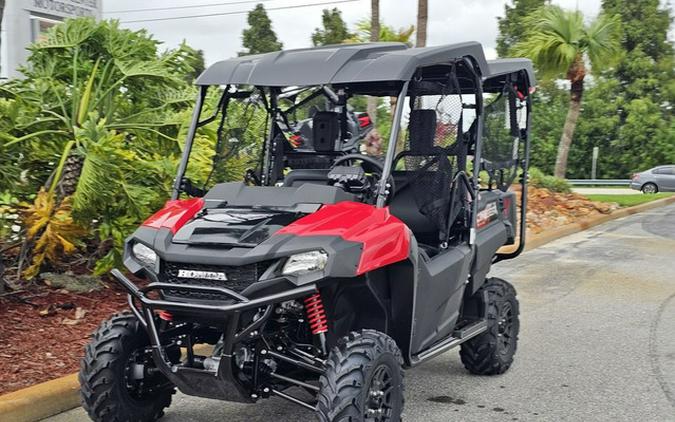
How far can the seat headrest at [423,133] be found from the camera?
5.46 meters

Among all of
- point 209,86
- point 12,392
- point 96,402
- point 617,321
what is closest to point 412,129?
point 209,86

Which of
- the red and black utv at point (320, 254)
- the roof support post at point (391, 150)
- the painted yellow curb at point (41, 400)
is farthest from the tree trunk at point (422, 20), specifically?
the painted yellow curb at point (41, 400)

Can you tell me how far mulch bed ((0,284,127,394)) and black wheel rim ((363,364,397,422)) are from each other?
7.63 ft

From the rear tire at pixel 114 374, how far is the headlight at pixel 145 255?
1.21 ft

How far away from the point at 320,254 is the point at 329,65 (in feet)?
4.12

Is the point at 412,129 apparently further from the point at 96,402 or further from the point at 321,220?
the point at 96,402

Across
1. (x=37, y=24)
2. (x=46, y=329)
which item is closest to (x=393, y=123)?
(x=46, y=329)

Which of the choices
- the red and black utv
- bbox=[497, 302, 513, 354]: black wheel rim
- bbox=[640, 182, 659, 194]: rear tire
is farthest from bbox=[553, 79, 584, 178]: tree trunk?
the red and black utv

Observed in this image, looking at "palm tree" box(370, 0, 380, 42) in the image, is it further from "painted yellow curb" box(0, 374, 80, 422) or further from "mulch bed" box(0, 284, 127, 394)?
"painted yellow curb" box(0, 374, 80, 422)

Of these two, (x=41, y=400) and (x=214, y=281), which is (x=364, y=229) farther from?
(x=41, y=400)

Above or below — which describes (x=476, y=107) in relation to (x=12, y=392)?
above

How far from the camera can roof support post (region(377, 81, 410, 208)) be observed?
14.8 ft

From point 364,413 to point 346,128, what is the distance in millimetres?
2213

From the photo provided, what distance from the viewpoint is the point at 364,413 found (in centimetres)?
409
